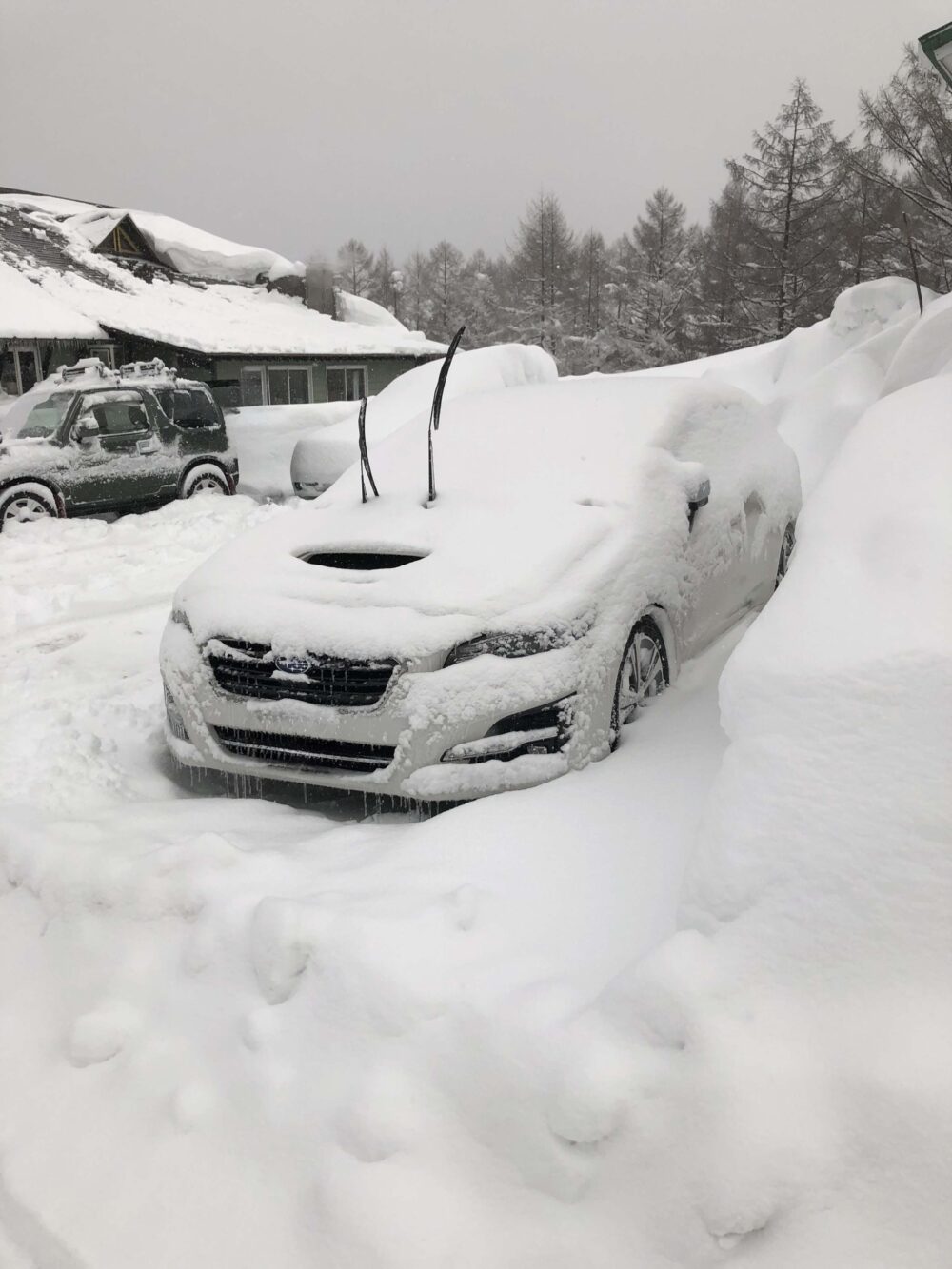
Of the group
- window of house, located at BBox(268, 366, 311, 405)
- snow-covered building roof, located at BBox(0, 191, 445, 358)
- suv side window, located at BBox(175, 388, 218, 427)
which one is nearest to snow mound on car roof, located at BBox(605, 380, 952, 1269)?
suv side window, located at BBox(175, 388, 218, 427)

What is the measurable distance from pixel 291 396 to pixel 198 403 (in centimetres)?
1442

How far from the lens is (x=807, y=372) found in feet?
50.5

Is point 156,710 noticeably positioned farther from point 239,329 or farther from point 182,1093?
point 239,329

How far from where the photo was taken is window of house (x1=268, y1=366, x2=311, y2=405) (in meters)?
25.3

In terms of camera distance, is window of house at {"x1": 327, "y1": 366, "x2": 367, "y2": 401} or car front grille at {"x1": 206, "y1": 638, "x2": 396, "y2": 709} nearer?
car front grille at {"x1": 206, "y1": 638, "x2": 396, "y2": 709}

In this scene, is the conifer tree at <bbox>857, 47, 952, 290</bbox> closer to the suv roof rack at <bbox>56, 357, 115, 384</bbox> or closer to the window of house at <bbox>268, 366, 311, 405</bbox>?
the window of house at <bbox>268, 366, 311, 405</bbox>

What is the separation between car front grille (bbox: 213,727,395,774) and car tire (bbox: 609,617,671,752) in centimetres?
88

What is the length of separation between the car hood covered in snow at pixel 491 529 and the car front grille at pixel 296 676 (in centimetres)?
6

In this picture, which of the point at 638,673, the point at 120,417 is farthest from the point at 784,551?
the point at 120,417

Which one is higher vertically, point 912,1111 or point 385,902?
point 912,1111

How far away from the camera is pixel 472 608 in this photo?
3412mm

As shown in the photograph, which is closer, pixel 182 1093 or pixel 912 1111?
pixel 912 1111

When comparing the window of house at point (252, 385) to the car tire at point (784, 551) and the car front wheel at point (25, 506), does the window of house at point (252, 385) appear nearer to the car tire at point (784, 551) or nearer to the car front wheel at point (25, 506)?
the car front wheel at point (25, 506)

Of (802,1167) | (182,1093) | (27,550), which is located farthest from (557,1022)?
(27,550)
